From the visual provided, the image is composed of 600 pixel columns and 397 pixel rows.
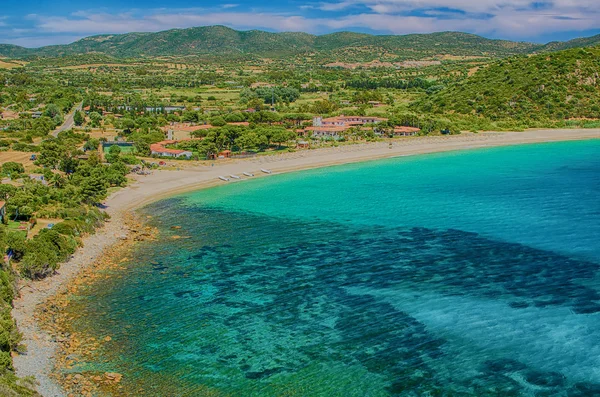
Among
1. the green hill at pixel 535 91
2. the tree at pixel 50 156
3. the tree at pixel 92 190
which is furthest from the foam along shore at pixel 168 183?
the tree at pixel 50 156

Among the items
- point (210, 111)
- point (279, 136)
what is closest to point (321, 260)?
point (279, 136)

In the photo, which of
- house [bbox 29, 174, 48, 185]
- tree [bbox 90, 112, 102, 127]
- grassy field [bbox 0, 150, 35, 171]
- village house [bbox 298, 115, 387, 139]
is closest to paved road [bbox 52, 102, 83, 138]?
tree [bbox 90, 112, 102, 127]

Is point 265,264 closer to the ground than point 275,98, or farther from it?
closer to the ground

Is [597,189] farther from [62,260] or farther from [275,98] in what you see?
[275,98]

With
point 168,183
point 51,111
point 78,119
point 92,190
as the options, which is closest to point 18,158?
point 168,183

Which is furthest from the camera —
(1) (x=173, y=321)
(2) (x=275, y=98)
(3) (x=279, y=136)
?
(2) (x=275, y=98)

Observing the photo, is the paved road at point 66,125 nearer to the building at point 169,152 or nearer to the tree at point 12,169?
the building at point 169,152
